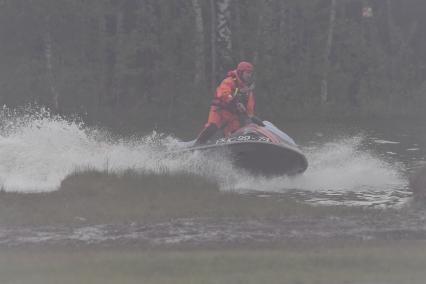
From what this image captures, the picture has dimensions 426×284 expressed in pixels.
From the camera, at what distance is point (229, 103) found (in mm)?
14250

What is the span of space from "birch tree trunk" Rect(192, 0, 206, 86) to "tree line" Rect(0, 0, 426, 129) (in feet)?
0.11

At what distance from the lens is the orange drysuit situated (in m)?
14.2

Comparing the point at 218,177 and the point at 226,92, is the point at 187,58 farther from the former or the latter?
the point at 218,177

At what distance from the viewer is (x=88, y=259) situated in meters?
7.90

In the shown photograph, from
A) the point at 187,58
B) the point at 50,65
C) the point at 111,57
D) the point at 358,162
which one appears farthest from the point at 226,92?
the point at 111,57

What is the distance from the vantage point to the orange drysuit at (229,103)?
14227 millimetres

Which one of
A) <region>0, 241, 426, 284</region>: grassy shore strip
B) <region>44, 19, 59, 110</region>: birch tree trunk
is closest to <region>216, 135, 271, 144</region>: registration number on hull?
<region>0, 241, 426, 284</region>: grassy shore strip

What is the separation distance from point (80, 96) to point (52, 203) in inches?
604

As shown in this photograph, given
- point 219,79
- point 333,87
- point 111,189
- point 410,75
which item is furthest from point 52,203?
point 410,75

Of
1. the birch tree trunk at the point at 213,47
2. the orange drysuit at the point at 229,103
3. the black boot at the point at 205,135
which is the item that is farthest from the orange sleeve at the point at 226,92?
the birch tree trunk at the point at 213,47

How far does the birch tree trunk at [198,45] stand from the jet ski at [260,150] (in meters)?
13.8

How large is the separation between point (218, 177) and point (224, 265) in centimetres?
561

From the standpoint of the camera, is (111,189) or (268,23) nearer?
(111,189)

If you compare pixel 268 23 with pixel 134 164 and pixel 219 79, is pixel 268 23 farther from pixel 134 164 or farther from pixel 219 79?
pixel 134 164
